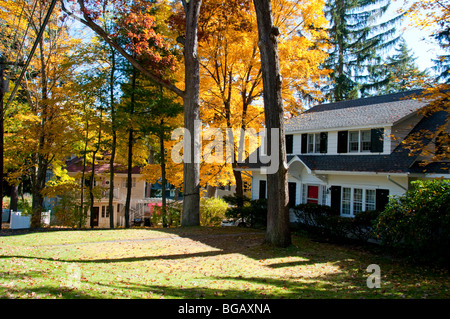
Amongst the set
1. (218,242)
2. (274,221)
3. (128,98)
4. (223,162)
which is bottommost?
(218,242)

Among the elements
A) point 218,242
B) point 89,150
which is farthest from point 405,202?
point 89,150

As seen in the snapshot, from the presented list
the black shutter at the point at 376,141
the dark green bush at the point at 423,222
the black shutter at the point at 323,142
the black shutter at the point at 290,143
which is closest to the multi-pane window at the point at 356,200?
the black shutter at the point at 376,141

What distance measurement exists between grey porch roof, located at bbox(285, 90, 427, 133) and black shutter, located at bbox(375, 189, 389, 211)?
2958 mm

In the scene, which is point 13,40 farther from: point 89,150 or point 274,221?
point 274,221

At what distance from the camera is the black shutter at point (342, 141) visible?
15727 mm

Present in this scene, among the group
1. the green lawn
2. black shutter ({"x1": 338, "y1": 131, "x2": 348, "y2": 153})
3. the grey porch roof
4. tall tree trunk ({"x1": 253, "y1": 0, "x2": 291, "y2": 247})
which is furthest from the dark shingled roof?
tall tree trunk ({"x1": 253, "y1": 0, "x2": 291, "y2": 247})

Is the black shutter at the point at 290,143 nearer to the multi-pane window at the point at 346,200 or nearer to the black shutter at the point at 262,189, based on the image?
the black shutter at the point at 262,189

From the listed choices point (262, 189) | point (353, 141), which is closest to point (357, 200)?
point (353, 141)

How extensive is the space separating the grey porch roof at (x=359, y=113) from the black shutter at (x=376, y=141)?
366mm

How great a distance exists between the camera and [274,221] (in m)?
9.79

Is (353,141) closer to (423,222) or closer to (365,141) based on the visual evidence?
(365,141)

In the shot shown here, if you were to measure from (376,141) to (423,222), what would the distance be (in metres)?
6.88
